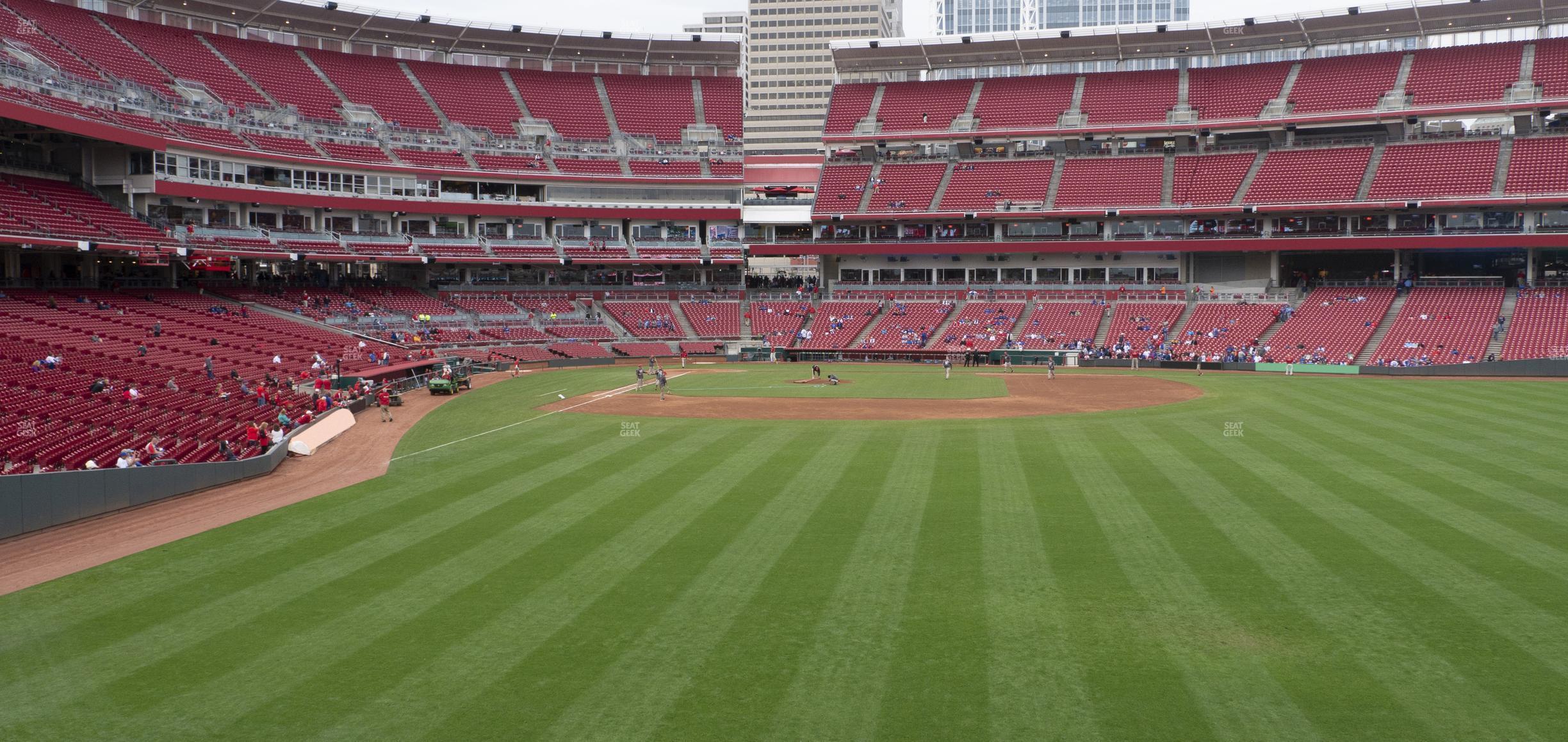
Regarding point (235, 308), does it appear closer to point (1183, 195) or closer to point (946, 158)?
point (946, 158)

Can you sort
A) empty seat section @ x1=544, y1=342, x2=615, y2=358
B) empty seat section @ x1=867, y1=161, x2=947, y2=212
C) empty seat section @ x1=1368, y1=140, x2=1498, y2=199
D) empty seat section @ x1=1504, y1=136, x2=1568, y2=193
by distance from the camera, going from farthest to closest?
empty seat section @ x1=867, y1=161, x2=947, y2=212, empty seat section @ x1=544, y1=342, x2=615, y2=358, empty seat section @ x1=1368, y1=140, x2=1498, y2=199, empty seat section @ x1=1504, y1=136, x2=1568, y2=193

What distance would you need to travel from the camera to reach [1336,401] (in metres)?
38.7

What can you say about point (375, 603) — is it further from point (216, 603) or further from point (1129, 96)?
point (1129, 96)

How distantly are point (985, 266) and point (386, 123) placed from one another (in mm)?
49215

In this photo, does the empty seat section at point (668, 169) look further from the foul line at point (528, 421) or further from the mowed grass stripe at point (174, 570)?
the mowed grass stripe at point (174, 570)

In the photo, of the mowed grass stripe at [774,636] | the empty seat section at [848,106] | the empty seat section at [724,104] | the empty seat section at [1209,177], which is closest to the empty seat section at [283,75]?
the empty seat section at [724,104]

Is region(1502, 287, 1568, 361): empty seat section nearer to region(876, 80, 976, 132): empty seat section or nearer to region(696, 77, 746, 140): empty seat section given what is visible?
region(876, 80, 976, 132): empty seat section

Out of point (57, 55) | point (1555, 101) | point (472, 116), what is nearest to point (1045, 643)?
point (57, 55)

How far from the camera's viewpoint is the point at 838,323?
73.8 m

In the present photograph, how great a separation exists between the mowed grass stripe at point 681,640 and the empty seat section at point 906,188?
198ft

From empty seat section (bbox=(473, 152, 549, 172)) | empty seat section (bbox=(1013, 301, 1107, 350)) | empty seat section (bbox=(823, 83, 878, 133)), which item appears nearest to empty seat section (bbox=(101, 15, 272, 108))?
empty seat section (bbox=(473, 152, 549, 172))

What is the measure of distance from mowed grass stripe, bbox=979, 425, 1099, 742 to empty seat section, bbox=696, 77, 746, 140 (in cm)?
7065

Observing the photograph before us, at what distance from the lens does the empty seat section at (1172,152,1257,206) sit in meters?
70.5

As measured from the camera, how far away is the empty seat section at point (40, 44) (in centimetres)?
Answer: 5226
